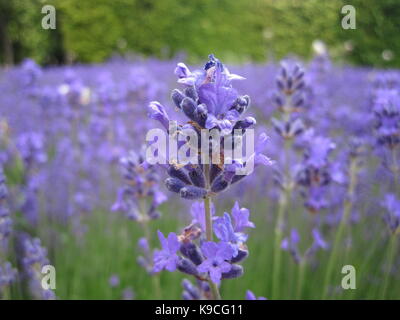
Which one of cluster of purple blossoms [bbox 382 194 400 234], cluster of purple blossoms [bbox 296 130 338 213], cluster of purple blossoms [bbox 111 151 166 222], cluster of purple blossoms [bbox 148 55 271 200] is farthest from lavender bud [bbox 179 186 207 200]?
cluster of purple blossoms [bbox 382 194 400 234]

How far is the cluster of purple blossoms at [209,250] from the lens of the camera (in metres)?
0.99

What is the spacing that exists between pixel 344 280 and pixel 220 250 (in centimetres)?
124

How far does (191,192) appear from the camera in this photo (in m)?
1.02

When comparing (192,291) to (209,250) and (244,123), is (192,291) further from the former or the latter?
(244,123)

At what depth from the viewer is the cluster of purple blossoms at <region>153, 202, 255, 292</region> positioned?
99 centimetres

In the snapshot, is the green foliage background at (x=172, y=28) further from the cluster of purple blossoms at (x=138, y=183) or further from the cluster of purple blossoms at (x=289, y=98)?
the cluster of purple blossoms at (x=138, y=183)

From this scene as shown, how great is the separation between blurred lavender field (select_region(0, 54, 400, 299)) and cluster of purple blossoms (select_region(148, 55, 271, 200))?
0.66m

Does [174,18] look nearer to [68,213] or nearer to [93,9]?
[93,9]

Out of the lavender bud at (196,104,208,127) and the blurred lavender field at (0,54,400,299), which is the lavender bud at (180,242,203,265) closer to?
A: the lavender bud at (196,104,208,127)

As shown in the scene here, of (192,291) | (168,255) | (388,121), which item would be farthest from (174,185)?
(388,121)

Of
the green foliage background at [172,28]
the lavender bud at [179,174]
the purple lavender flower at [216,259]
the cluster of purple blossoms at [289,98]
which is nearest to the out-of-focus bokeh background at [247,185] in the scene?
the cluster of purple blossoms at [289,98]

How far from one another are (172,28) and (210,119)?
8.82m

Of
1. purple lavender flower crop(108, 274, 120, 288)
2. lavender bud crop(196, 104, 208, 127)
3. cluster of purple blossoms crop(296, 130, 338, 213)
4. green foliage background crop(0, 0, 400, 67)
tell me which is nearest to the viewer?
lavender bud crop(196, 104, 208, 127)

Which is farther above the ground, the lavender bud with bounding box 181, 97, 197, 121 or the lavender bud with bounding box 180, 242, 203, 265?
the lavender bud with bounding box 181, 97, 197, 121
